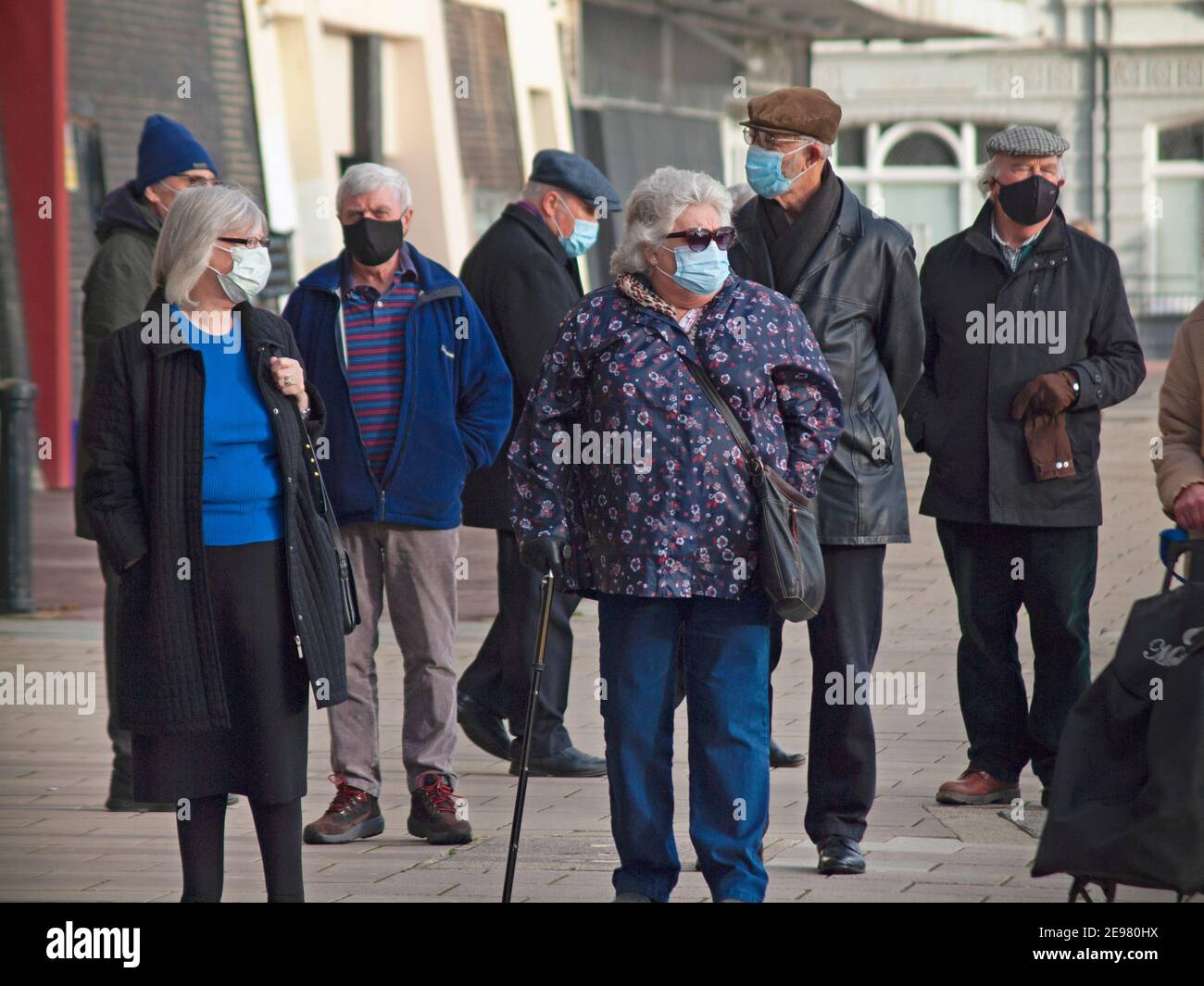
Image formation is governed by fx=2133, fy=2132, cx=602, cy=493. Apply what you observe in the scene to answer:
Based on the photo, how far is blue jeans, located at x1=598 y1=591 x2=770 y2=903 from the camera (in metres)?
5.30

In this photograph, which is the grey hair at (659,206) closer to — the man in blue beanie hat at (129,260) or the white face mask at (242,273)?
the white face mask at (242,273)

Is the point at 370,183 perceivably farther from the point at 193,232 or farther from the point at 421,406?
the point at 193,232

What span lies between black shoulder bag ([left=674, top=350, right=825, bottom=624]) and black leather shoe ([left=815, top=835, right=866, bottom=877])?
0.92 m

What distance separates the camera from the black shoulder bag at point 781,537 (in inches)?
203

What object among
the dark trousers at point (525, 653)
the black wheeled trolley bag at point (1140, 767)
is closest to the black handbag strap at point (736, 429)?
the black wheeled trolley bag at point (1140, 767)

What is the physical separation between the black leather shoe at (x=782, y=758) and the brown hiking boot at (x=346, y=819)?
5.38ft

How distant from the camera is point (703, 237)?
5254mm

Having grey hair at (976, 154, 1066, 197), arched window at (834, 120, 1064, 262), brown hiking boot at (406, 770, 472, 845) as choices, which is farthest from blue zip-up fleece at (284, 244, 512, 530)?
arched window at (834, 120, 1064, 262)

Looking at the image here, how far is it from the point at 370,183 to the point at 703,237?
5.31ft

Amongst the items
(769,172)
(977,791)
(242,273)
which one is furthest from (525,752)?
(977,791)
